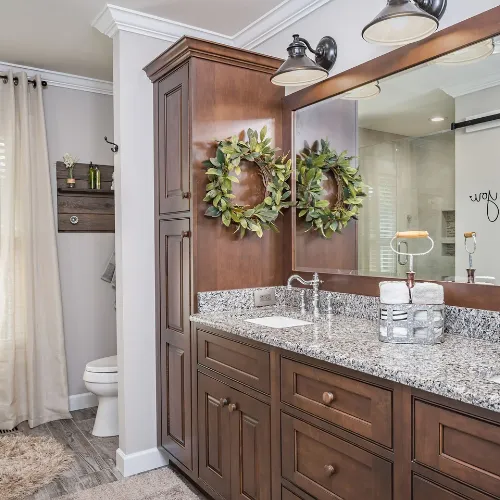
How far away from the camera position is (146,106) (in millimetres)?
2830

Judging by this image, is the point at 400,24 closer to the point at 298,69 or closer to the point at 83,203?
the point at 298,69

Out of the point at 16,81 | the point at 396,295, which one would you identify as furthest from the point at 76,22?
the point at 396,295

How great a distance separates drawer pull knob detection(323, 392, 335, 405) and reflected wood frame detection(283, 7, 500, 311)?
678 millimetres

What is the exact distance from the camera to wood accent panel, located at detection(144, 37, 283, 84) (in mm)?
2443

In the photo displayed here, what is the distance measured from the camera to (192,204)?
2477 millimetres

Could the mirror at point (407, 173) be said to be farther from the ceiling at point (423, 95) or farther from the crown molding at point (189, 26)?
the crown molding at point (189, 26)

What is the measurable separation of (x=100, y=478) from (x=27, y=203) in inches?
→ 76.5

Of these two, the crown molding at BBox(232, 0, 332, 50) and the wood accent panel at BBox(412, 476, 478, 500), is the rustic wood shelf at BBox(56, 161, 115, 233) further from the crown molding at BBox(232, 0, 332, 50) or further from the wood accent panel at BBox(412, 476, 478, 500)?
the wood accent panel at BBox(412, 476, 478, 500)

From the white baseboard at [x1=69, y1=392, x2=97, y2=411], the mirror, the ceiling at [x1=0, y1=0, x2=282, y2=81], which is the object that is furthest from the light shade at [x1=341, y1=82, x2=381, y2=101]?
the white baseboard at [x1=69, y1=392, x2=97, y2=411]

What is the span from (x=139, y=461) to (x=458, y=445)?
206 centimetres

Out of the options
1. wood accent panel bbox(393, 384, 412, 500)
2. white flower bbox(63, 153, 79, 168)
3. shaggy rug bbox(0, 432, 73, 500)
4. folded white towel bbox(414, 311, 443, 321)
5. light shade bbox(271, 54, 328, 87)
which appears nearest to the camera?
wood accent panel bbox(393, 384, 412, 500)

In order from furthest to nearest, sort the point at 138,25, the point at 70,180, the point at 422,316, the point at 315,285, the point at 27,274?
the point at 70,180 < the point at 27,274 < the point at 138,25 < the point at 315,285 < the point at 422,316

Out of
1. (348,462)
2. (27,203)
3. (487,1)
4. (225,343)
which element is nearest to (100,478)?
(225,343)

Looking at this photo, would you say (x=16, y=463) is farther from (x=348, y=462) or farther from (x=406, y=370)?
(x=406, y=370)
